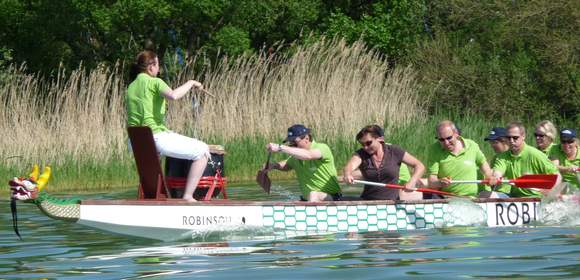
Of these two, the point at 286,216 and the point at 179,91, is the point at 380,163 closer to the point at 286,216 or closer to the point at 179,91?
the point at 286,216

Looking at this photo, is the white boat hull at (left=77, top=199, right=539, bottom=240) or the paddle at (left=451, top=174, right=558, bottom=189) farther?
the paddle at (left=451, top=174, right=558, bottom=189)

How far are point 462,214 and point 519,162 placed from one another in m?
1.35

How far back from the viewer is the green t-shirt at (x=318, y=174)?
14.2m

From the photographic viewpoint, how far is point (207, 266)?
36.1ft

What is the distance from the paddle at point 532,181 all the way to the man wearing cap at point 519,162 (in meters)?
0.13

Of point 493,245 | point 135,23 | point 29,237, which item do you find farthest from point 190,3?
point 493,245

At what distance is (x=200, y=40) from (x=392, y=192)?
19.0m

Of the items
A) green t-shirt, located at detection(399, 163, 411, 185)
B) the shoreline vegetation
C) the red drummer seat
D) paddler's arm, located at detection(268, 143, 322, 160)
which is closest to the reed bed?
the shoreline vegetation

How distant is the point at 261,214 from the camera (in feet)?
43.9

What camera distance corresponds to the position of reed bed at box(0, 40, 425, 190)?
70.2 ft

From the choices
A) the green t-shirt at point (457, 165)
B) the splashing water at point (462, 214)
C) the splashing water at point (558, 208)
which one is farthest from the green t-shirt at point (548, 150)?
the splashing water at point (462, 214)

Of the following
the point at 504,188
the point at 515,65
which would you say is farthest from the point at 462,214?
the point at 515,65

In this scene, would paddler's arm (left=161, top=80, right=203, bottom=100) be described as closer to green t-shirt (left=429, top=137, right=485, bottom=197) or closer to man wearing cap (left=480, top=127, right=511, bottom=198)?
green t-shirt (left=429, top=137, right=485, bottom=197)

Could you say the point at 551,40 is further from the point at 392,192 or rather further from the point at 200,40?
the point at 392,192
